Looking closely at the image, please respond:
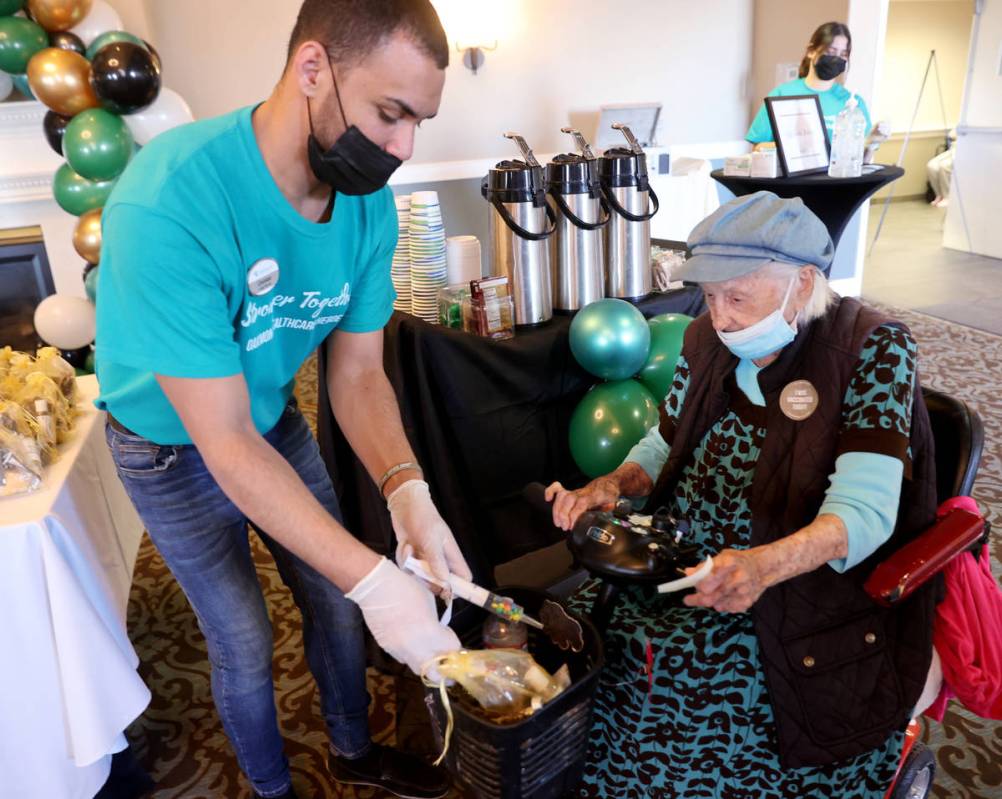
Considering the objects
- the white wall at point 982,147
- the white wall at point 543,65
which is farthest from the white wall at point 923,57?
the white wall at point 543,65

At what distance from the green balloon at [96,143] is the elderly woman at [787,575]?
110 inches

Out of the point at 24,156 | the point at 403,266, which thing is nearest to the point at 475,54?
the point at 24,156

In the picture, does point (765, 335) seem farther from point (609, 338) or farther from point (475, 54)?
point (475, 54)

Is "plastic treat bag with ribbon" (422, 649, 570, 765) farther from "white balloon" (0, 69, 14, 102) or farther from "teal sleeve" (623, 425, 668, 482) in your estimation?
"white balloon" (0, 69, 14, 102)

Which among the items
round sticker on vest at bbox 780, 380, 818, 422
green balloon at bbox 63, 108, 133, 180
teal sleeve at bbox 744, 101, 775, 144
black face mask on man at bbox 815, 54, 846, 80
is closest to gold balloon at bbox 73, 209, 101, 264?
green balloon at bbox 63, 108, 133, 180

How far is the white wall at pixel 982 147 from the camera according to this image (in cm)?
653

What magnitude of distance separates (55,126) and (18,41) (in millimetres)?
352

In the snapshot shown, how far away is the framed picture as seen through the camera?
372cm

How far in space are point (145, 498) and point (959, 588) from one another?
1.39m

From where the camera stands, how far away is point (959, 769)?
1.79 metres

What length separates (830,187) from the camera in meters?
3.75

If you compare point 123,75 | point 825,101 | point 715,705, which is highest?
point 123,75

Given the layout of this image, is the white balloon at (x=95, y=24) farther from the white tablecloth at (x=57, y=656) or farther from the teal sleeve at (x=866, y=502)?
the teal sleeve at (x=866, y=502)

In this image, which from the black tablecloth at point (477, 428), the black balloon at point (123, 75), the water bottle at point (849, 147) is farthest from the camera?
the water bottle at point (849, 147)
